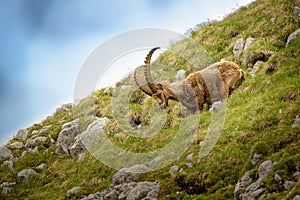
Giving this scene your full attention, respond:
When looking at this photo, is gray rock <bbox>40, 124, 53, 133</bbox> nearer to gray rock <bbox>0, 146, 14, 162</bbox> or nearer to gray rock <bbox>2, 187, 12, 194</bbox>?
gray rock <bbox>0, 146, 14, 162</bbox>

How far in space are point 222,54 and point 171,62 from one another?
455 centimetres

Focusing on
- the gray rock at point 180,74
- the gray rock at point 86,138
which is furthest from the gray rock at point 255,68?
the gray rock at point 86,138

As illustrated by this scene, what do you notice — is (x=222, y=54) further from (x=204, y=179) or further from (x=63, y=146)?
(x=204, y=179)

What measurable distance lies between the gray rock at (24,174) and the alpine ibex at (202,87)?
30.1 feet

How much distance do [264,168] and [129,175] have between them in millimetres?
6789

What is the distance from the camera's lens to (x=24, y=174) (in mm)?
31172

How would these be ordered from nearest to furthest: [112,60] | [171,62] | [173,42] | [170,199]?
[170,199] → [112,60] → [171,62] → [173,42]

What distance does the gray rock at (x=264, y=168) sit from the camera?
1714cm

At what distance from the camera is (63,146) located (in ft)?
110

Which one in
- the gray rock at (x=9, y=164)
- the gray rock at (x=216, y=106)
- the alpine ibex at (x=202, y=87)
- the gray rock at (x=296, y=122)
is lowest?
A: the gray rock at (x=296, y=122)

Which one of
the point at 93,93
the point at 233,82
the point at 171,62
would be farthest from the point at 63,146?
the point at 233,82

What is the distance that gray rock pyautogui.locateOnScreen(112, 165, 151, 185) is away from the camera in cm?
2214

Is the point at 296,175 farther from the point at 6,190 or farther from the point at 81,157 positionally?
the point at 6,190

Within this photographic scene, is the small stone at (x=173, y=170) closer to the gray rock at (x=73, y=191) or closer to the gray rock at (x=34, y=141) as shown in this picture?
the gray rock at (x=73, y=191)
